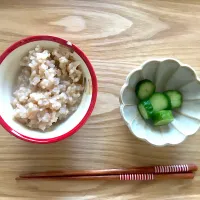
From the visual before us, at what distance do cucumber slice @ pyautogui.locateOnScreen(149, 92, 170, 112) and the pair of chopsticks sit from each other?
0.20 metres

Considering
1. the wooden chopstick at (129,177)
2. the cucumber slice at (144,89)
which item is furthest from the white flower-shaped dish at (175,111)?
the wooden chopstick at (129,177)

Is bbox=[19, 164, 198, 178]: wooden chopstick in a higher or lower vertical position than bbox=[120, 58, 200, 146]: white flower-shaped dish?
lower

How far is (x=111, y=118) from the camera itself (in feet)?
4.24

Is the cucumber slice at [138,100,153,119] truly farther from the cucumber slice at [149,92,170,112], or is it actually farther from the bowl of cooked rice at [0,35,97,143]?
the bowl of cooked rice at [0,35,97,143]

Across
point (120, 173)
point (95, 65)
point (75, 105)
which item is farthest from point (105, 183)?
point (95, 65)

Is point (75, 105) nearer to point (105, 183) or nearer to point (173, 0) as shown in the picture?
point (105, 183)

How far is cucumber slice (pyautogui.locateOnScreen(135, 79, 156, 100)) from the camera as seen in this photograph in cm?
126

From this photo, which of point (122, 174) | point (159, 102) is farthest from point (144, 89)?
point (122, 174)

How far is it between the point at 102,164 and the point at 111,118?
15cm

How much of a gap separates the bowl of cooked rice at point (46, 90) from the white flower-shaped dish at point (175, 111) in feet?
0.46

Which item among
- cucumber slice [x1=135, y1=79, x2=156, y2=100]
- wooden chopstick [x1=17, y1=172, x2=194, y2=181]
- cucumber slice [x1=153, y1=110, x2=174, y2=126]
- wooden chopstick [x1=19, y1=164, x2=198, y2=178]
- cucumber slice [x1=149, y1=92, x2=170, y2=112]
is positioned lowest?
wooden chopstick [x1=17, y1=172, x2=194, y2=181]

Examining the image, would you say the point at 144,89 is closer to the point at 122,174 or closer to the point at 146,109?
the point at 146,109

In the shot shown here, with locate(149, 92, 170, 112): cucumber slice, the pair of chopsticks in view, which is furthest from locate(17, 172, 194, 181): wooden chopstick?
locate(149, 92, 170, 112): cucumber slice

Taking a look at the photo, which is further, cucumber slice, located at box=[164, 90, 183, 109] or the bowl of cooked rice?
cucumber slice, located at box=[164, 90, 183, 109]
